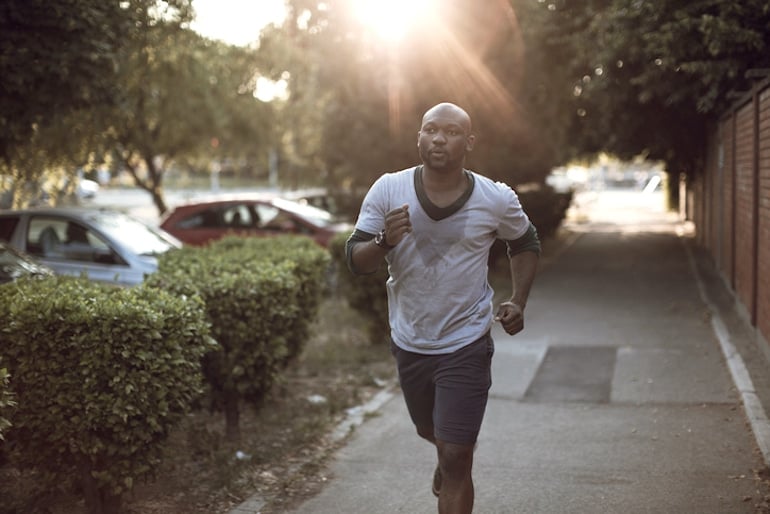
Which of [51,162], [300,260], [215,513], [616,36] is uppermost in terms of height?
[616,36]

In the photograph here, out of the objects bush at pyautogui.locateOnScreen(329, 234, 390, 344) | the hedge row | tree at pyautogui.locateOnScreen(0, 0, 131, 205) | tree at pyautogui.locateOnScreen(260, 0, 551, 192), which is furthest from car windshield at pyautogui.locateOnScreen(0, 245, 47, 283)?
tree at pyautogui.locateOnScreen(260, 0, 551, 192)

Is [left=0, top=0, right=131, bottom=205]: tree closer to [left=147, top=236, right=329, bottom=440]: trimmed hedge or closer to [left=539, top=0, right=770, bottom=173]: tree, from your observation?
[left=147, top=236, right=329, bottom=440]: trimmed hedge

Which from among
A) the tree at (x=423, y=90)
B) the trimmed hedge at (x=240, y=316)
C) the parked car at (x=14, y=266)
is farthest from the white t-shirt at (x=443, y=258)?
the tree at (x=423, y=90)

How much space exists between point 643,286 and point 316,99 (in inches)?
414

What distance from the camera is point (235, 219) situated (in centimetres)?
1614

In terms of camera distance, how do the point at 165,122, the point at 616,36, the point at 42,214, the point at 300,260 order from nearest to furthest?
the point at 300,260 < the point at 42,214 < the point at 616,36 < the point at 165,122

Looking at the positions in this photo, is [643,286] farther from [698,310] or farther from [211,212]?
[211,212]

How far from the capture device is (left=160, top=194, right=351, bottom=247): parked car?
A: 15.9m

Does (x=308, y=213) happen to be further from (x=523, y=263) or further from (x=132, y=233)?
(x=523, y=263)

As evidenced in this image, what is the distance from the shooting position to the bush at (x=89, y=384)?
193 inches

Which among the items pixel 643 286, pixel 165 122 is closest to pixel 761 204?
pixel 643 286

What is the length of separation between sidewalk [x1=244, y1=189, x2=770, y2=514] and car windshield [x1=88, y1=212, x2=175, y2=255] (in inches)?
166

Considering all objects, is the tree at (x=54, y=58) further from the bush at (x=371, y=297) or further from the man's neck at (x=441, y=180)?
the man's neck at (x=441, y=180)

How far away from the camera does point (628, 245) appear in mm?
23328
